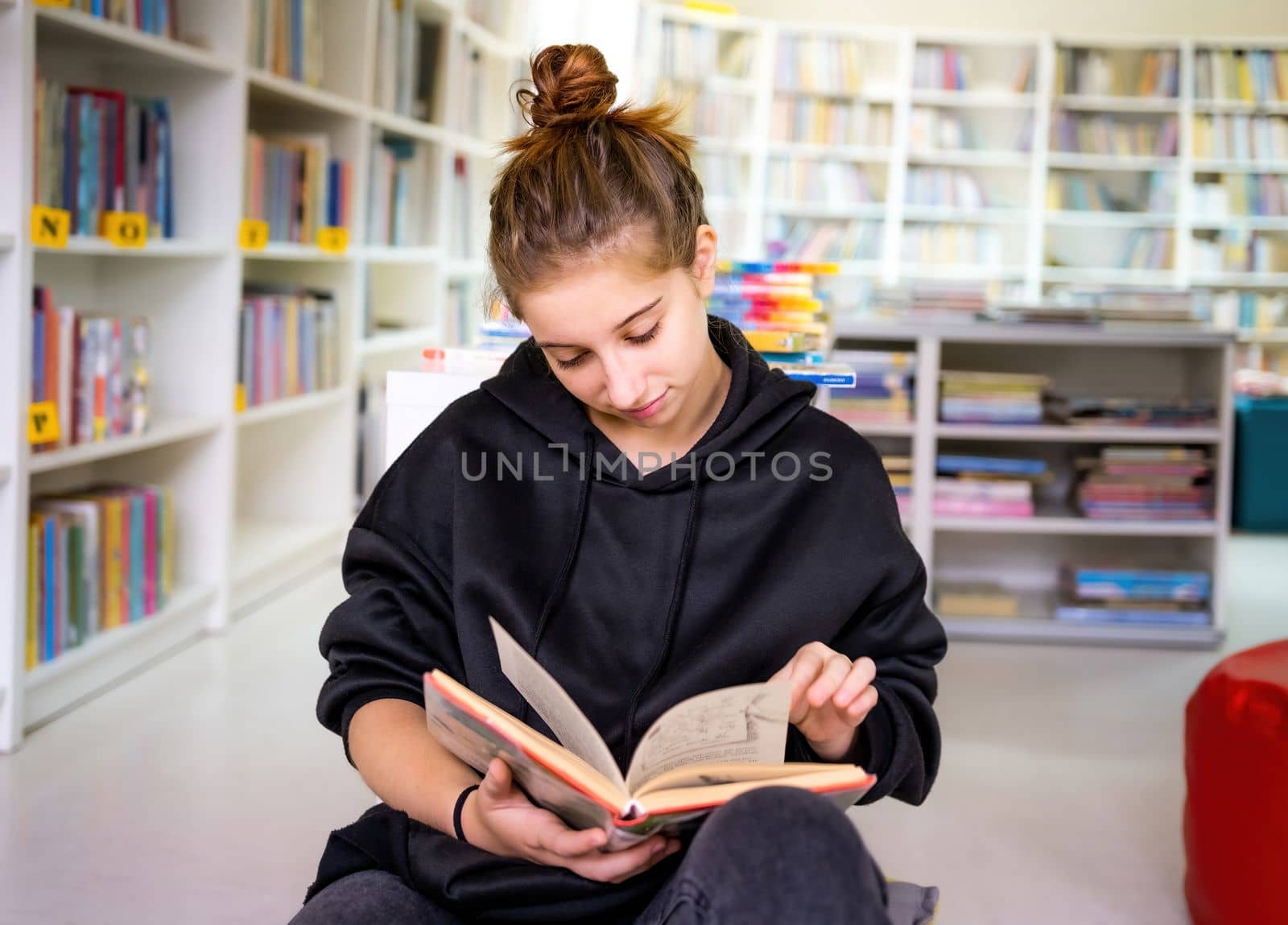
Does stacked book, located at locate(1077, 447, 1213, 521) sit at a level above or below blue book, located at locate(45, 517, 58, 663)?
above

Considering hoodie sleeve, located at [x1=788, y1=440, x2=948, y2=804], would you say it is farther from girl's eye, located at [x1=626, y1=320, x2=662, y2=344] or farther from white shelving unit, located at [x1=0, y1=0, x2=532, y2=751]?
white shelving unit, located at [x1=0, y1=0, x2=532, y2=751]

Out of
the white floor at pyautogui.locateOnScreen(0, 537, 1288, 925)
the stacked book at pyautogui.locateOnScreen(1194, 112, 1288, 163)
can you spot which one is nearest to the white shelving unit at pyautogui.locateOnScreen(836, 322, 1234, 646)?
the white floor at pyautogui.locateOnScreen(0, 537, 1288, 925)

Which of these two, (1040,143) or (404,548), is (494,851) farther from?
(1040,143)

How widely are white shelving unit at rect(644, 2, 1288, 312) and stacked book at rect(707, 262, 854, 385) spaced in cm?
400

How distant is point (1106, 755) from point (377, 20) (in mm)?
2810

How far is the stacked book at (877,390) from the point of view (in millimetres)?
3254

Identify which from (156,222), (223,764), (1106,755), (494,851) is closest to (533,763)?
(494,851)

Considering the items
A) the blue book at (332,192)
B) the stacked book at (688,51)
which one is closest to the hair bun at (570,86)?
the blue book at (332,192)

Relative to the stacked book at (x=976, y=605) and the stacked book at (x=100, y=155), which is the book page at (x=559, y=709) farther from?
the stacked book at (x=976, y=605)

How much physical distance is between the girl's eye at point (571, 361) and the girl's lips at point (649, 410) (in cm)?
6

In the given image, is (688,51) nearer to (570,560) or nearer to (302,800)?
(302,800)

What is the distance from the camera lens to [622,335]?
3.67 ft

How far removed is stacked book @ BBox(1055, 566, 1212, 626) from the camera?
3.29 m

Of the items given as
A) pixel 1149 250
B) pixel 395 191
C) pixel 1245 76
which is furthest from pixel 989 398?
pixel 1245 76
